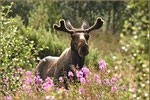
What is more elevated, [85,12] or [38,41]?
[85,12]

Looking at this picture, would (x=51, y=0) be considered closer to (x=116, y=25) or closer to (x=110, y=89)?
(x=116, y=25)

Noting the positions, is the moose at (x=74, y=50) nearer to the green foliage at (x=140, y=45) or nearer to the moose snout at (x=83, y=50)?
the moose snout at (x=83, y=50)

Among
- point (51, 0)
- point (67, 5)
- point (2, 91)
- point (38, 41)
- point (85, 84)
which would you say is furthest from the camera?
point (67, 5)

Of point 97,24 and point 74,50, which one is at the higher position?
point 97,24

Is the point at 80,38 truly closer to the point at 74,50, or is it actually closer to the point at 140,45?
the point at 74,50

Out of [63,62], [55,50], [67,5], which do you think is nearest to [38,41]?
[55,50]

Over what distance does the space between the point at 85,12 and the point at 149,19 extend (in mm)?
21738

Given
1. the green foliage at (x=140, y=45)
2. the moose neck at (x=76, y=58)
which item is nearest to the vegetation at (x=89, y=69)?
the green foliage at (x=140, y=45)

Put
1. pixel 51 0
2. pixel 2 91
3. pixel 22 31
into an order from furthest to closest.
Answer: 1. pixel 51 0
2. pixel 22 31
3. pixel 2 91

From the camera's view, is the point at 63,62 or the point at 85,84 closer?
the point at 85,84

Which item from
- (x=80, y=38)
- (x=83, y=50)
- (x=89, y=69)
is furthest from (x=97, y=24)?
(x=89, y=69)

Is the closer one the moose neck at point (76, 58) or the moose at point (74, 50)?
the moose at point (74, 50)

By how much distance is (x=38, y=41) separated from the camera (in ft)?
34.1

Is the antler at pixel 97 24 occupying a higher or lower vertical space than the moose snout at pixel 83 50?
higher
